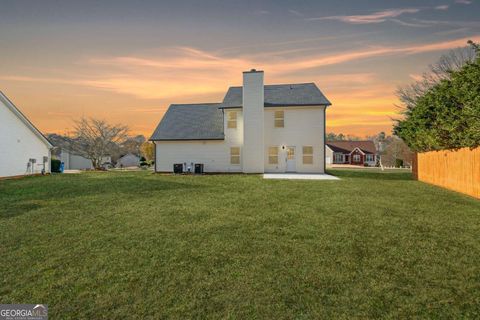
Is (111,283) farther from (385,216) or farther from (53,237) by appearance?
(385,216)

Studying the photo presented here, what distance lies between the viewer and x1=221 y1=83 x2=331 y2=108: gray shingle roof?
71.1 feet

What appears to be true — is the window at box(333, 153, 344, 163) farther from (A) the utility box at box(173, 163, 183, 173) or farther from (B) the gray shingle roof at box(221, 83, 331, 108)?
(A) the utility box at box(173, 163, 183, 173)

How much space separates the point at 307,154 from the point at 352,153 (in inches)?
1703

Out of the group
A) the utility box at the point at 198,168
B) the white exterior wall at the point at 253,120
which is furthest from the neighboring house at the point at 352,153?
the utility box at the point at 198,168

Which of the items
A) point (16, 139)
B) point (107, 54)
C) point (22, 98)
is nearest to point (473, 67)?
point (107, 54)

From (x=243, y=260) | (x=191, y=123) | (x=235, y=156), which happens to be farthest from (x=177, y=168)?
(x=243, y=260)

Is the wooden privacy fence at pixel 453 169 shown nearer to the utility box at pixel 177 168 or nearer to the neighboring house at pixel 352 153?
the utility box at pixel 177 168

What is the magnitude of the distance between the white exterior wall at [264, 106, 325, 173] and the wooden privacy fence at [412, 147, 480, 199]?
7172 mm

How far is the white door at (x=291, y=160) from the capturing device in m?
21.7

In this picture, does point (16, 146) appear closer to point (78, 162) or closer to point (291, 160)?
point (291, 160)

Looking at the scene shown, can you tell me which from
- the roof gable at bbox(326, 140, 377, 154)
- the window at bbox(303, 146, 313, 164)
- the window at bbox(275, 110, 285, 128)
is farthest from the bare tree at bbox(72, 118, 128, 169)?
the roof gable at bbox(326, 140, 377, 154)

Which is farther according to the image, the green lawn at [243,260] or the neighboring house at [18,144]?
the neighboring house at [18,144]

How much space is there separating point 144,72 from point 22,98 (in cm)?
1267

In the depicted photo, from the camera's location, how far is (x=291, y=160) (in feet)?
71.4
